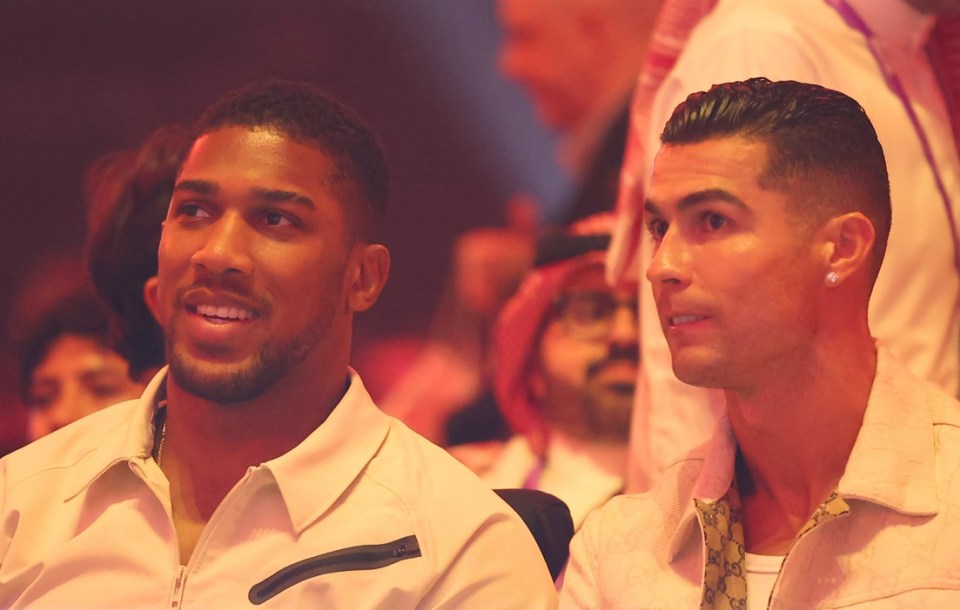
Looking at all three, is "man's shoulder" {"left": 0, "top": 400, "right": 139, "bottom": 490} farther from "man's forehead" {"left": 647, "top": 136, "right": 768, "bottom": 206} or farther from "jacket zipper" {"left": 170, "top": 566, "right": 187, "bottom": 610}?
"man's forehead" {"left": 647, "top": 136, "right": 768, "bottom": 206}

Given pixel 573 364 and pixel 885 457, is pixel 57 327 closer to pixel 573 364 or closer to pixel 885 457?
pixel 573 364

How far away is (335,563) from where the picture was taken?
7.23ft

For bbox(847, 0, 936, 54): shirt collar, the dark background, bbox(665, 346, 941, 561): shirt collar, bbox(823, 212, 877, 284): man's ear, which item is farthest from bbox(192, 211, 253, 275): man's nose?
the dark background

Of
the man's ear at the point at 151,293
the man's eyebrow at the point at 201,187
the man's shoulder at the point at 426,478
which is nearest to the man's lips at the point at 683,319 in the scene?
the man's shoulder at the point at 426,478

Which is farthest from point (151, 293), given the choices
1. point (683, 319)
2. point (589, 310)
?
point (589, 310)

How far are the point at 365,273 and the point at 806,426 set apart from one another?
76cm

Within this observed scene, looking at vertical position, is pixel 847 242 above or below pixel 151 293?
below

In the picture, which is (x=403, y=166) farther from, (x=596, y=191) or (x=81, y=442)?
(x=81, y=442)

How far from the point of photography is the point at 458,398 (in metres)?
5.32

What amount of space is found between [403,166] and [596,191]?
0.72 m

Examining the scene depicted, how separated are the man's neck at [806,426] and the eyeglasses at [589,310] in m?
2.16

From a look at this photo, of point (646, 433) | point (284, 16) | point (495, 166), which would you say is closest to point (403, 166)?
point (495, 166)

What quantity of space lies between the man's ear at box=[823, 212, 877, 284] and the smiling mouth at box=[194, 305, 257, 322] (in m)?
0.88

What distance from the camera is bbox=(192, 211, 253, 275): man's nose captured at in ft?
7.45
